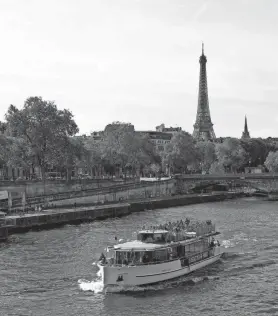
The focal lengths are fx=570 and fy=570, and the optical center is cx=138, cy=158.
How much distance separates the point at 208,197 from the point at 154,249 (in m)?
76.4

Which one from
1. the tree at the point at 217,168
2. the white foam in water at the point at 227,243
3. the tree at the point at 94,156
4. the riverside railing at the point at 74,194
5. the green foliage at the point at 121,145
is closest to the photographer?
the white foam in water at the point at 227,243

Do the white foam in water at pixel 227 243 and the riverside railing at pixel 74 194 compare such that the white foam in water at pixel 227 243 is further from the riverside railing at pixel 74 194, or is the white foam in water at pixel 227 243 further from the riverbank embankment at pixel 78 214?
the riverside railing at pixel 74 194

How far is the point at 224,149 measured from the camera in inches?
6501

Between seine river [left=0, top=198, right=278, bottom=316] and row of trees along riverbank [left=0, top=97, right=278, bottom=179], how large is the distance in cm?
3619

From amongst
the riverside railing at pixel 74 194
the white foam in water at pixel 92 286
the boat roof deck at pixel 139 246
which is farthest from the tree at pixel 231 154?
the white foam in water at pixel 92 286

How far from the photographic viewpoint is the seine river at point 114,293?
3505 centimetres

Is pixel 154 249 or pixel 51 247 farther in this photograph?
pixel 51 247

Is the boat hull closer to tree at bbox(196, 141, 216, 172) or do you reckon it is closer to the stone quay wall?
the stone quay wall

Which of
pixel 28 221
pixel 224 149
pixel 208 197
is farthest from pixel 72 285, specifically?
pixel 224 149

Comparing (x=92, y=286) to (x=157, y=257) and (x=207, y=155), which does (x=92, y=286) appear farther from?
(x=207, y=155)

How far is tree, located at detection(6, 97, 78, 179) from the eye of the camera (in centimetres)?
9519


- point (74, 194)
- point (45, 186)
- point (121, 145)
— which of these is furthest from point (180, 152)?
point (74, 194)

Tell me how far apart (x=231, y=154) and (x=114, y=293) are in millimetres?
129966

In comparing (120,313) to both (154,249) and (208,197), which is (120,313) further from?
(208,197)
